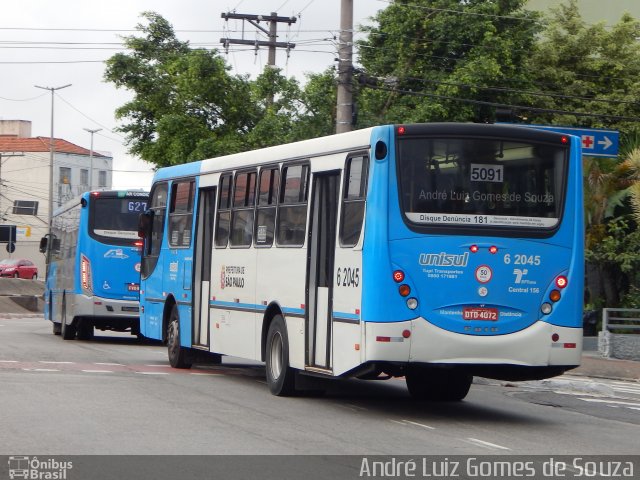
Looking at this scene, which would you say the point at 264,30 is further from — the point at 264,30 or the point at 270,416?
the point at 270,416

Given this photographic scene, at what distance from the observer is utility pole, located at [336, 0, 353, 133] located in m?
26.4

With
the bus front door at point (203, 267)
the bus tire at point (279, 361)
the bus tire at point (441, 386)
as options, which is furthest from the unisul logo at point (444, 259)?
the bus front door at point (203, 267)

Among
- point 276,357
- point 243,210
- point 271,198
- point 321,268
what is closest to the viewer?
point 321,268

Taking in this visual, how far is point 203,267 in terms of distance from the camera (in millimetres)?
18656

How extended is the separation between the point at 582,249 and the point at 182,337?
7602 mm

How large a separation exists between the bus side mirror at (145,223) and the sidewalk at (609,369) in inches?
316

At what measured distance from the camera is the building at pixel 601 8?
183 ft

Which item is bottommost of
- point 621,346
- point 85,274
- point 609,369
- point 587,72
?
point 609,369

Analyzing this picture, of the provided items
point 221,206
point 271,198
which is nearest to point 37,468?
point 271,198

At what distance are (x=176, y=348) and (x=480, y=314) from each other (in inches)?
300

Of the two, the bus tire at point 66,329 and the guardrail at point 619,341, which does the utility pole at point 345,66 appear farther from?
the bus tire at point 66,329

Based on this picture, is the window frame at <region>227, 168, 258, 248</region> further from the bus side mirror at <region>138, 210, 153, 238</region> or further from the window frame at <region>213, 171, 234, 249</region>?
the bus side mirror at <region>138, 210, 153, 238</region>

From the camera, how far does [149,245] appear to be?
21.4m

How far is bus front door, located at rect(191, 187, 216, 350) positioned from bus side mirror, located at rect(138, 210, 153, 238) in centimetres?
268
